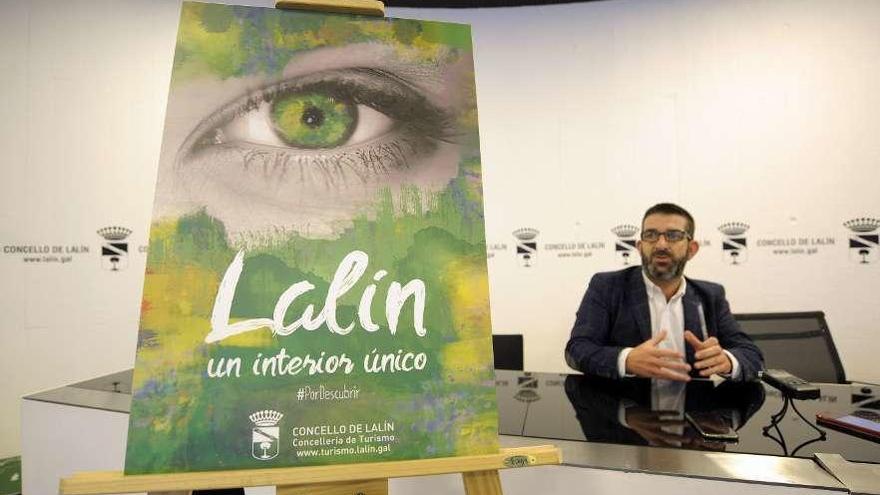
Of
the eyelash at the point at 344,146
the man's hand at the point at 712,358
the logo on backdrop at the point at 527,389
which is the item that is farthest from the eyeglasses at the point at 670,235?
the eyelash at the point at 344,146

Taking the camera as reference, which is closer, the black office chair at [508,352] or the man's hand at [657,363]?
the man's hand at [657,363]

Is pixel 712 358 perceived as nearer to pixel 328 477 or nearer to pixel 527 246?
pixel 328 477

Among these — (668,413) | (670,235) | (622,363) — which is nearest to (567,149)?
(670,235)

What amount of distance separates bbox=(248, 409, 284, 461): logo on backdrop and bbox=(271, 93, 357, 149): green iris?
462 millimetres

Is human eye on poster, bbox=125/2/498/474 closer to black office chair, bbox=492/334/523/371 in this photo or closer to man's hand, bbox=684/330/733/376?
man's hand, bbox=684/330/733/376

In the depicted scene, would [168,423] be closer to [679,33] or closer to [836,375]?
[836,375]

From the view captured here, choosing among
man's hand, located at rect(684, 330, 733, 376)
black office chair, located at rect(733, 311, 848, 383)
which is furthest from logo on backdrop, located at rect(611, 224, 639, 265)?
man's hand, located at rect(684, 330, 733, 376)

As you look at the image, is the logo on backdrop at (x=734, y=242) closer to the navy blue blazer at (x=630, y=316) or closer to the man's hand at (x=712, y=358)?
the navy blue blazer at (x=630, y=316)

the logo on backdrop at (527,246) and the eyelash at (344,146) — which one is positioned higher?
the logo on backdrop at (527,246)

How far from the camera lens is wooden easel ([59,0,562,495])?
806 millimetres

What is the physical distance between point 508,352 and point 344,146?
1927 mm

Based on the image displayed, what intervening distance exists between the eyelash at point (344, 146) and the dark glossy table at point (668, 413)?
69 centimetres

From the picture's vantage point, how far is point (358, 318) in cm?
91

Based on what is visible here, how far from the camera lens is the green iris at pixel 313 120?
3.10ft
